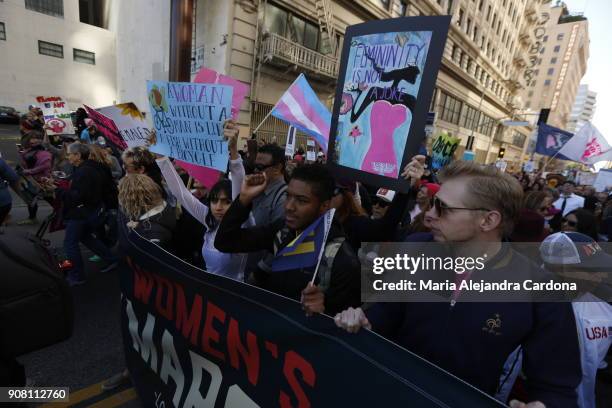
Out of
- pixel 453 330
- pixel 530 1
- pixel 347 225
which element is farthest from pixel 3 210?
pixel 530 1

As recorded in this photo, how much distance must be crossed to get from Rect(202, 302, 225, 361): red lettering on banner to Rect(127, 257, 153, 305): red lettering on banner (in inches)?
22.5

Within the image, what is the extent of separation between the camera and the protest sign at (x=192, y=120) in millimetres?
2549

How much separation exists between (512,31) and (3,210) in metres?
50.3

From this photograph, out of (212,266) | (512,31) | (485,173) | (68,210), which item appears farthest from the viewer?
(512,31)

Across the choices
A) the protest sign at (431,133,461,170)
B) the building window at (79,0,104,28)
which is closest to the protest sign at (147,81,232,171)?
the protest sign at (431,133,461,170)

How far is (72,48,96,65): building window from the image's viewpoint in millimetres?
23109

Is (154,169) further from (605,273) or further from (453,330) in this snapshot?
(605,273)

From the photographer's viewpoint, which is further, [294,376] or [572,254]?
[572,254]

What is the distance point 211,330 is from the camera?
1671 millimetres

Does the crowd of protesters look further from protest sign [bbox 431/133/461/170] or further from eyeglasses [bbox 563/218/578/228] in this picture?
protest sign [bbox 431/133/461/170]

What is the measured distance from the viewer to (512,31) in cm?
3891

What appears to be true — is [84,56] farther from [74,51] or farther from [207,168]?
[207,168]

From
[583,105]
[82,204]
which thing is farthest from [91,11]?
[583,105]

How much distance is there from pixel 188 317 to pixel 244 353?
0.45 meters
